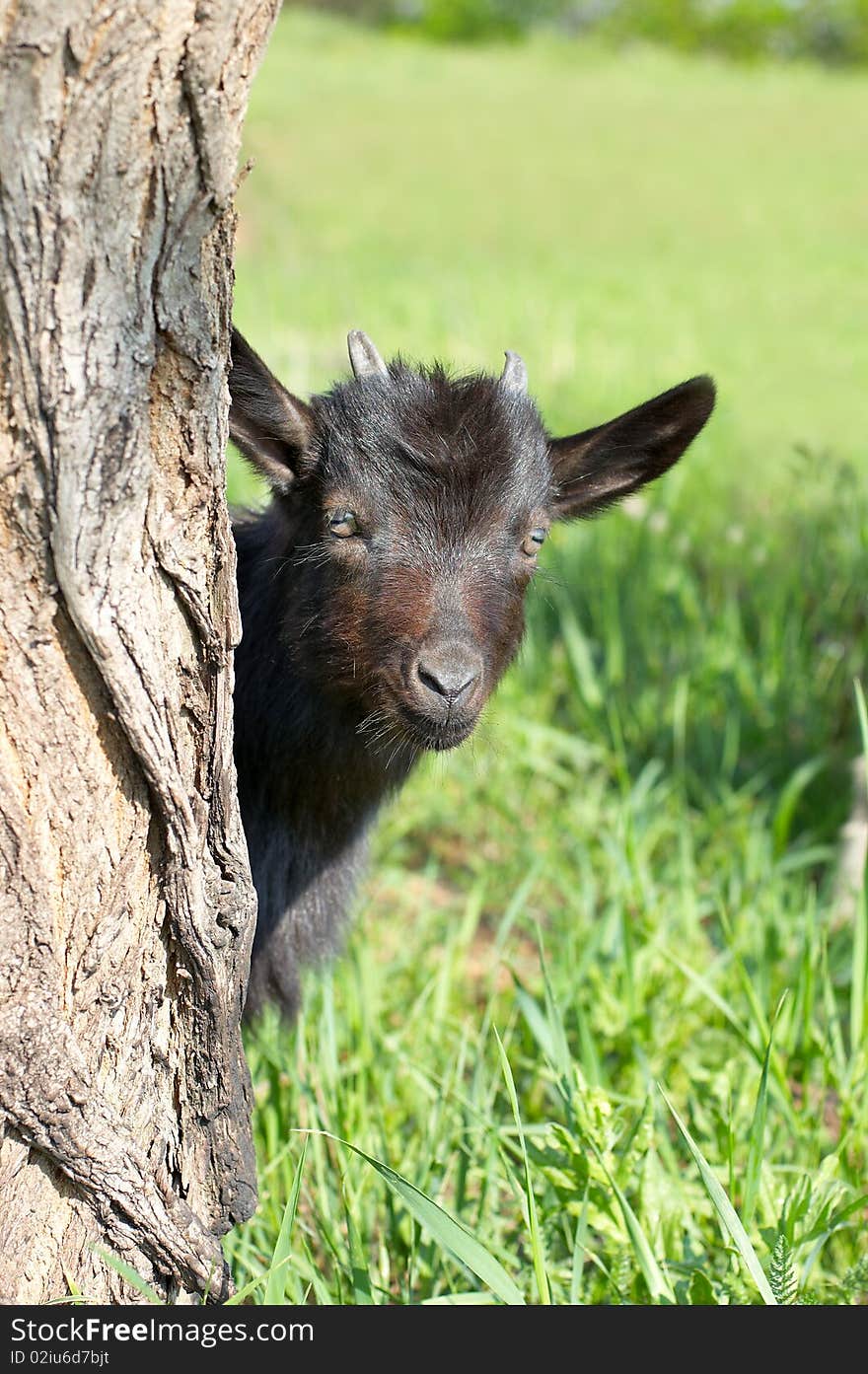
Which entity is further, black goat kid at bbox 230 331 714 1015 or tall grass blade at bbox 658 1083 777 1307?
black goat kid at bbox 230 331 714 1015

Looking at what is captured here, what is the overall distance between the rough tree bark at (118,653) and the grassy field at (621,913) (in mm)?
308

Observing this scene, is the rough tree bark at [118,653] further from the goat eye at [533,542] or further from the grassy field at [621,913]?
the goat eye at [533,542]

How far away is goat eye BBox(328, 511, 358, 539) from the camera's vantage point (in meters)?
2.93

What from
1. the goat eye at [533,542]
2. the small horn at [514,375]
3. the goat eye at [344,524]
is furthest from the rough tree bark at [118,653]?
the small horn at [514,375]

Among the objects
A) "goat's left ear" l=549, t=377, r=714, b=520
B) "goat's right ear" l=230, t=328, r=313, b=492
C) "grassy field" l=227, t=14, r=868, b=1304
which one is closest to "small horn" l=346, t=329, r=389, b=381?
"goat's right ear" l=230, t=328, r=313, b=492

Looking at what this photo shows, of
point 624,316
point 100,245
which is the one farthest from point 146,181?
point 624,316

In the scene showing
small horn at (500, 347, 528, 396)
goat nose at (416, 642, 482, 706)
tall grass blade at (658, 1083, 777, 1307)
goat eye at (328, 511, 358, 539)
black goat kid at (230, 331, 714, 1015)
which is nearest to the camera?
tall grass blade at (658, 1083, 777, 1307)

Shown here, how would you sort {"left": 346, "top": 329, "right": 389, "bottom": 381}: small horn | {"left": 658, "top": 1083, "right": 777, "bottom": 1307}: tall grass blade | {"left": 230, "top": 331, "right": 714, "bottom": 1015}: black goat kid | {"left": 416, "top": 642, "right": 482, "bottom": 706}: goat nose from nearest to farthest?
1. {"left": 658, "top": 1083, "right": 777, "bottom": 1307}: tall grass blade
2. {"left": 416, "top": 642, "right": 482, "bottom": 706}: goat nose
3. {"left": 230, "top": 331, "right": 714, "bottom": 1015}: black goat kid
4. {"left": 346, "top": 329, "right": 389, "bottom": 381}: small horn

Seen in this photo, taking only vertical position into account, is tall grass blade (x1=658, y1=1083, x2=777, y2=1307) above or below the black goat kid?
below

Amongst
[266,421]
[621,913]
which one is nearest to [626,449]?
[266,421]

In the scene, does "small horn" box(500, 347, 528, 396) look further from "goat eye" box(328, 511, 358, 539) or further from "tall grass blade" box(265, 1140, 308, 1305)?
"tall grass blade" box(265, 1140, 308, 1305)

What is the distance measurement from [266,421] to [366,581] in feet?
1.53

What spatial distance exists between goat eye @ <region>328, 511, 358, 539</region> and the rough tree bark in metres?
0.96

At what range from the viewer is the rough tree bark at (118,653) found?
160 centimetres
